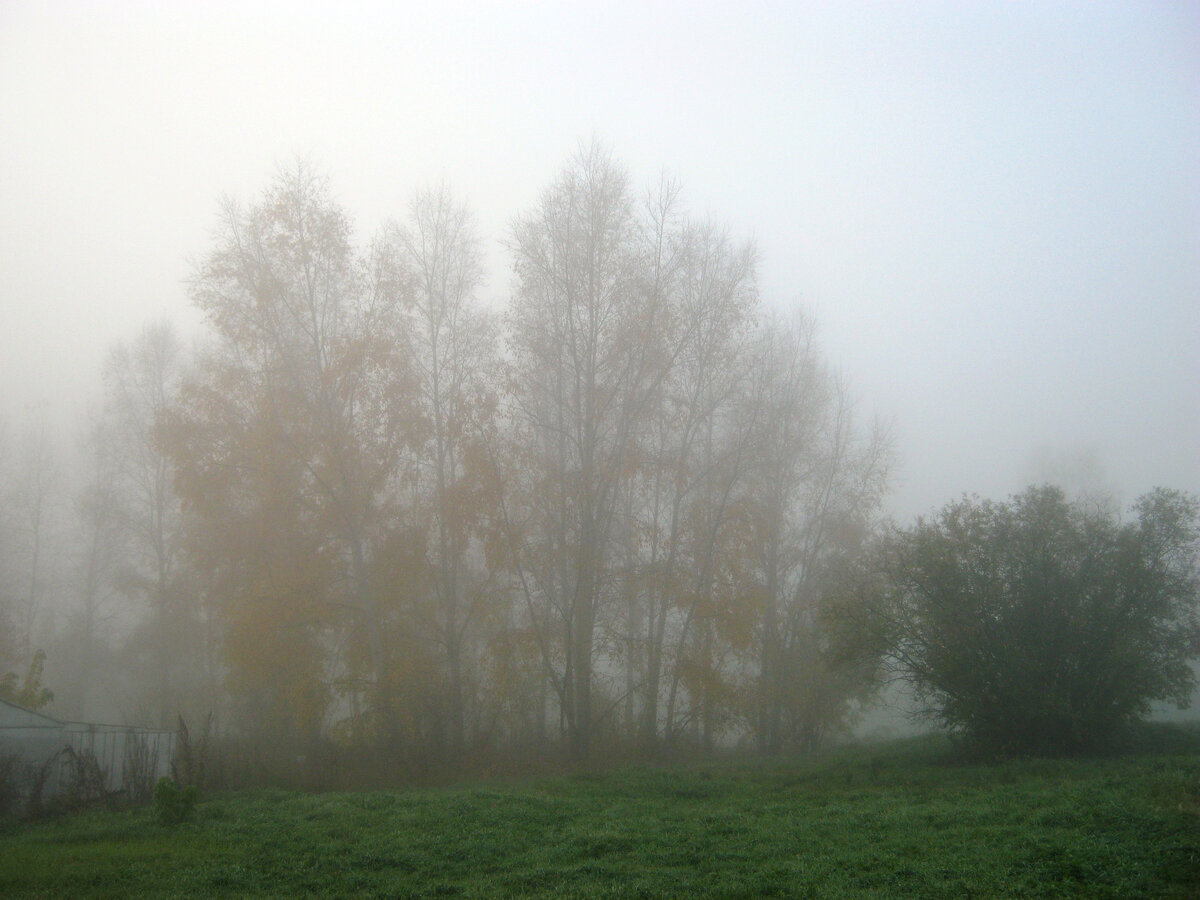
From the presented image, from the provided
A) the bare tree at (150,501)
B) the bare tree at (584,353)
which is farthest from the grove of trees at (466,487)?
the bare tree at (150,501)

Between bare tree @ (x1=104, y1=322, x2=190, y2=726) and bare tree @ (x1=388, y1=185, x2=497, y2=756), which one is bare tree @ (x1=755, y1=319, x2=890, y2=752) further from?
bare tree @ (x1=104, y1=322, x2=190, y2=726)

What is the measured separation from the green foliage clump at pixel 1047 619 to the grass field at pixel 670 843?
181cm

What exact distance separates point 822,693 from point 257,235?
74.5 feet

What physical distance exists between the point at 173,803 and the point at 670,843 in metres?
7.12

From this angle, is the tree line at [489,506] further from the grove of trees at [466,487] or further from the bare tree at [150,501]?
the bare tree at [150,501]

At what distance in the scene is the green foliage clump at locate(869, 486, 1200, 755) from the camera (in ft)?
53.5

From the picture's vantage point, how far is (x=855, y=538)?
28469mm

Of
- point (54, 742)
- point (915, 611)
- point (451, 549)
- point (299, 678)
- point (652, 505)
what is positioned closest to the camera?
point (54, 742)

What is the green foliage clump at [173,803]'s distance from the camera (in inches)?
458

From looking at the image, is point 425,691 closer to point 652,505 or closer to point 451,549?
point 451,549

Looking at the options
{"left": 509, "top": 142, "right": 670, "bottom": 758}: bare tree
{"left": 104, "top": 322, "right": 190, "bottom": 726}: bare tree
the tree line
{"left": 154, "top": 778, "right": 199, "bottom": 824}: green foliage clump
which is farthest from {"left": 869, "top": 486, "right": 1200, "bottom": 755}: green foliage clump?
{"left": 104, "top": 322, "right": 190, "bottom": 726}: bare tree

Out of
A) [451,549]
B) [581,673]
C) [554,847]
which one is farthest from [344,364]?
[554,847]

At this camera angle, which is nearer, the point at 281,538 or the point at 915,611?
the point at 915,611

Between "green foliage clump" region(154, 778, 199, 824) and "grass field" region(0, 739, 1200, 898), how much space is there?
0.22 meters
